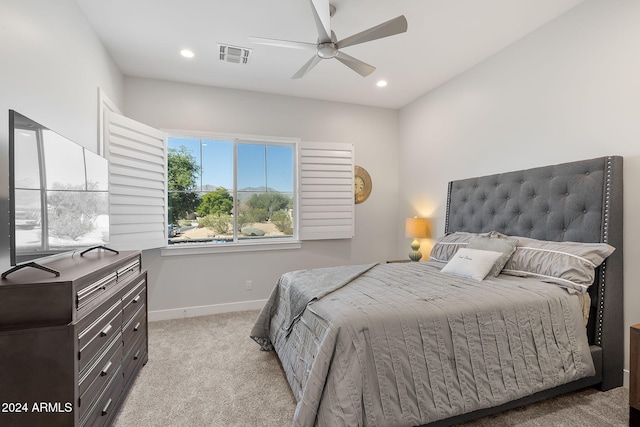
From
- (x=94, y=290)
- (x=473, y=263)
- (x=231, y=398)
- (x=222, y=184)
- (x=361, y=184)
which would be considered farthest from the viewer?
(x=361, y=184)

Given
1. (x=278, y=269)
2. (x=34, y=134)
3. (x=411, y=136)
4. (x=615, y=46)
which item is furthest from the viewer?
(x=411, y=136)

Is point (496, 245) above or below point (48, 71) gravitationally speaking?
below

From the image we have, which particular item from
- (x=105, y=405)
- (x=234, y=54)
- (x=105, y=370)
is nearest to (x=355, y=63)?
(x=234, y=54)

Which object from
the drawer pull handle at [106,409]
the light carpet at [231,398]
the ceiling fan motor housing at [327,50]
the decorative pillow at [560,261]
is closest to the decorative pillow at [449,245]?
the decorative pillow at [560,261]

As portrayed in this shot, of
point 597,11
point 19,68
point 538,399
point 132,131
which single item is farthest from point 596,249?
point 132,131

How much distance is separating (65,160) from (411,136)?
387 centimetres

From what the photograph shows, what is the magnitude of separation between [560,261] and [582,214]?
45 centimetres

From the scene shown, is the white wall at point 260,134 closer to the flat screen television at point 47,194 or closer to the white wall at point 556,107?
the white wall at point 556,107

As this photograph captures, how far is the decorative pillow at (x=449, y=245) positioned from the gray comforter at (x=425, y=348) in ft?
2.53

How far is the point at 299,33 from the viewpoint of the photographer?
8.69 feet

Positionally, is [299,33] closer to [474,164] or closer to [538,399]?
[474,164]

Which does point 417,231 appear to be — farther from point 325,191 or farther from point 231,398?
point 231,398

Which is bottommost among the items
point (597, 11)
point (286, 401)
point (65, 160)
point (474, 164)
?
point (286, 401)

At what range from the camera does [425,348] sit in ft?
5.05
